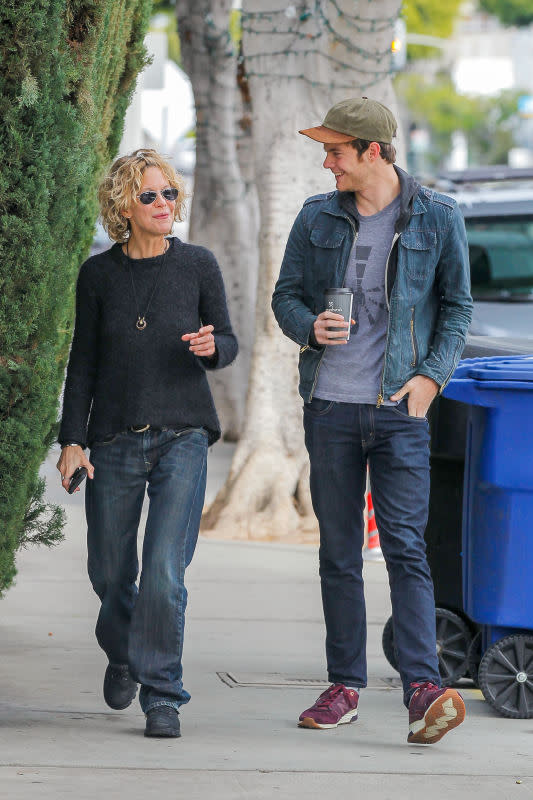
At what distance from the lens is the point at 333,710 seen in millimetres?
5117

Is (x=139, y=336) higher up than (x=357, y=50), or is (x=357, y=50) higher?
(x=357, y=50)

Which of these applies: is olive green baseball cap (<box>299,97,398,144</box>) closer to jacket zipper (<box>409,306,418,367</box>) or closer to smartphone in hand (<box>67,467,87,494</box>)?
jacket zipper (<box>409,306,418,367</box>)

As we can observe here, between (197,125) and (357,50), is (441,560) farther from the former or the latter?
→ (197,125)

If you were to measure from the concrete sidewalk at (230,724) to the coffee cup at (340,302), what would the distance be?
1271 mm

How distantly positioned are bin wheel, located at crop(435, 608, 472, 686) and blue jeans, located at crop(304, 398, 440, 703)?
0.77 metres

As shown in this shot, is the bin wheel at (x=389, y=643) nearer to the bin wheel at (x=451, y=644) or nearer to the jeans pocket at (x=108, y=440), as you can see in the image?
the bin wheel at (x=451, y=644)

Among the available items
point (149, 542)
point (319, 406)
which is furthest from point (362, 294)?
point (149, 542)

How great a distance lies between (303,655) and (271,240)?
3.84 meters

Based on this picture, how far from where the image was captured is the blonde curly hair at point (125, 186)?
4910 millimetres

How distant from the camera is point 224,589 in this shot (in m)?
7.79

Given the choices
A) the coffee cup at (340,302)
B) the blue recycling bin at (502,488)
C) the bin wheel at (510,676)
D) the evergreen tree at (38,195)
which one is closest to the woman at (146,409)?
the evergreen tree at (38,195)

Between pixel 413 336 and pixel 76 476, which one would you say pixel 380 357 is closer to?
pixel 413 336

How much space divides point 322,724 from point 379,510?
71 centimetres

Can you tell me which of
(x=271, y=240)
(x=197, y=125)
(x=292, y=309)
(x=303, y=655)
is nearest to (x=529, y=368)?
(x=292, y=309)
